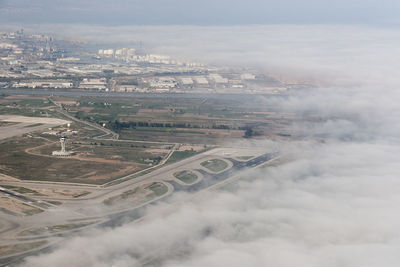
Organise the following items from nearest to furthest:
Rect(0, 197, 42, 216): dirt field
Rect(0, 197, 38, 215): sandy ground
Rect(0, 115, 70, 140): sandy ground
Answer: Rect(0, 197, 42, 216): dirt field → Rect(0, 197, 38, 215): sandy ground → Rect(0, 115, 70, 140): sandy ground

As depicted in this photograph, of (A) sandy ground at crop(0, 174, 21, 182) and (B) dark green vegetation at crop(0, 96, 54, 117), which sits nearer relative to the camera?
(A) sandy ground at crop(0, 174, 21, 182)

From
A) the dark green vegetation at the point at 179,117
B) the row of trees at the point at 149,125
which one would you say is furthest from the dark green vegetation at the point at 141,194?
the row of trees at the point at 149,125

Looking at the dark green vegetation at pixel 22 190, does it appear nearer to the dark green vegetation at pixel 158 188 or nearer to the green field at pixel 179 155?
the dark green vegetation at pixel 158 188

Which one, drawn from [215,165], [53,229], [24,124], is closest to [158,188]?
[215,165]

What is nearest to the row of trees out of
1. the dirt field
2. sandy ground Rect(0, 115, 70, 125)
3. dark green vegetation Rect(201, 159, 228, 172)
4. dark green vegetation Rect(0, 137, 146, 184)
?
sandy ground Rect(0, 115, 70, 125)

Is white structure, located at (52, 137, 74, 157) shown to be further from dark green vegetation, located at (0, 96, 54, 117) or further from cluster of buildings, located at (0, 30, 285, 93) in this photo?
cluster of buildings, located at (0, 30, 285, 93)

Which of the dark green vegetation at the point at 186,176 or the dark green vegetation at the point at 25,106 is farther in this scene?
the dark green vegetation at the point at 25,106

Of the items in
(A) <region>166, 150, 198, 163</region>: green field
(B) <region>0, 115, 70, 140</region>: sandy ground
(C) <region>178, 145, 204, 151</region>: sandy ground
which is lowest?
(A) <region>166, 150, 198, 163</region>: green field
